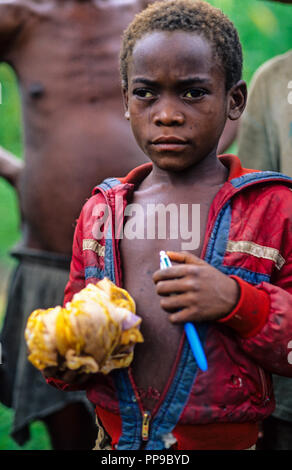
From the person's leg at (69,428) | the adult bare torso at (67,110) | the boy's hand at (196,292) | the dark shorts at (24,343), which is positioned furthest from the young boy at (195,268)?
the person's leg at (69,428)

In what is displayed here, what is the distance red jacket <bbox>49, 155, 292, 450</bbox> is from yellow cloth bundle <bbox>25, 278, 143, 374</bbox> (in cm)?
15

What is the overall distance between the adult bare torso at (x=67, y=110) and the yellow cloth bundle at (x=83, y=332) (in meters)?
1.28

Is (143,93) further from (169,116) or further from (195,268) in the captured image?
(195,268)

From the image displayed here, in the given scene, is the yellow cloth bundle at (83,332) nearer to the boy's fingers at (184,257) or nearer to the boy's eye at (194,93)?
the boy's fingers at (184,257)

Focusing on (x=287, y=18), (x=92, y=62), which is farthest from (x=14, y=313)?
(x=287, y=18)

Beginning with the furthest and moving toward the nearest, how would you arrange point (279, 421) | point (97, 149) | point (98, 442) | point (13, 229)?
point (13, 229)
point (97, 149)
point (279, 421)
point (98, 442)

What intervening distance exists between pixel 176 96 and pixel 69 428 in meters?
1.89

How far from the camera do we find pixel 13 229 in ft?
24.8

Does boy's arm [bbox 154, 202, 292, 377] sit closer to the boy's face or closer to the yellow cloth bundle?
the yellow cloth bundle

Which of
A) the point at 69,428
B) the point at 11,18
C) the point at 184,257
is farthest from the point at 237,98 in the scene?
the point at 69,428

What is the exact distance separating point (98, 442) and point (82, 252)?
0.51m

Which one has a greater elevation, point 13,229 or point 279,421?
point 13,229

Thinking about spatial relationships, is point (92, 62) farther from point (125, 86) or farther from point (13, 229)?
point (13, 229)

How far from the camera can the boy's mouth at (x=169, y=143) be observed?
4.22 feet
